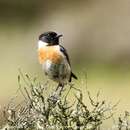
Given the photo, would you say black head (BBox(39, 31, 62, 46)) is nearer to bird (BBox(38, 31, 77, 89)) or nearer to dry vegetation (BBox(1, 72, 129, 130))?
bird (BBox(38, 31, 77, 89))

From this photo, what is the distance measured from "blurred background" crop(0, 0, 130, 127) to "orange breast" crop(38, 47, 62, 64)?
770 cm

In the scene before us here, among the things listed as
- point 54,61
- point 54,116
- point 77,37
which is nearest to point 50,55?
point 54,61

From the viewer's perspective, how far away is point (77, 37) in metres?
21.3

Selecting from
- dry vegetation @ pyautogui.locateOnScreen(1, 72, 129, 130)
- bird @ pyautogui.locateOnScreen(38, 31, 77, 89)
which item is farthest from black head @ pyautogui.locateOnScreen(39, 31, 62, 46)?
dry vegetation @ pyautogui.locateOnScreen(1, 72, 129, 130)

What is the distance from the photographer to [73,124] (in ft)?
23.3

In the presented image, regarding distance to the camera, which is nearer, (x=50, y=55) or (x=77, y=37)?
(x=50, y=55)

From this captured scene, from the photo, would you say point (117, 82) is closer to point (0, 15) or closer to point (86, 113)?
point (0, 15)

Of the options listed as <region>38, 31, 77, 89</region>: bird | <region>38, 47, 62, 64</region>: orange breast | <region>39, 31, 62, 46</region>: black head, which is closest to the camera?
<region>38, 31, 77, 89</region>: bird

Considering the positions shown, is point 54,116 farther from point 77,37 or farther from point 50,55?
point 77,37

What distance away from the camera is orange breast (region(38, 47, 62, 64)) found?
30.7 ft

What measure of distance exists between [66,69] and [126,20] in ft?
39.4

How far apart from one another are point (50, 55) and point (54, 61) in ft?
0.33

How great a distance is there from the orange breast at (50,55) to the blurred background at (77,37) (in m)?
7.70

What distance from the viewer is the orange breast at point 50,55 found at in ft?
30.7
